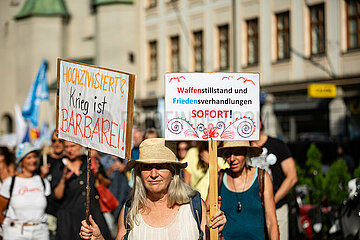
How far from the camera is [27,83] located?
39094 mm

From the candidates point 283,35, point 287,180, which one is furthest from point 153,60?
point 287,180

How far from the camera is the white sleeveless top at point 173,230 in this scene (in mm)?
4332

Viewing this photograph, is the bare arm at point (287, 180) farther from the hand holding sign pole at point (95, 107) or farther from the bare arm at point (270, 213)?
the hand holding sign pole at point (95, 107)

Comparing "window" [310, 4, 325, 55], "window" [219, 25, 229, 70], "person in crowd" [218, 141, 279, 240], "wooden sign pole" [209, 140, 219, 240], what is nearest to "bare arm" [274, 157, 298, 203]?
"person in crowd" [218, 141, 279, 240]

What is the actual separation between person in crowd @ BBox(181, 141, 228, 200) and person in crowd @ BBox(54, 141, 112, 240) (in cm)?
114

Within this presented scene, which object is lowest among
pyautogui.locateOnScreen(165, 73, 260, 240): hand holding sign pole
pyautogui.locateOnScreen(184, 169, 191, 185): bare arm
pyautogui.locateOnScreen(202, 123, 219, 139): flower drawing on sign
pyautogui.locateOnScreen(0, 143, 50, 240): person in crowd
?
pyautogui.locateOnScreen(0, 143, 50, 240): person in crowd

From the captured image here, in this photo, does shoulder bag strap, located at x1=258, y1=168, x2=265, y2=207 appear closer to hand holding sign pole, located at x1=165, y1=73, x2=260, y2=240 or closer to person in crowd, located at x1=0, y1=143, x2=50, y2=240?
hand holding sign pole, located at x1=165, y1=73, x2=260, y2=240

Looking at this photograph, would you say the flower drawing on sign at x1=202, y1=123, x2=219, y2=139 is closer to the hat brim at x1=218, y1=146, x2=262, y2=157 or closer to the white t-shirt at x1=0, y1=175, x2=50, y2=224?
the hat brim at x1=218, y1=146, x2=262, y2=157

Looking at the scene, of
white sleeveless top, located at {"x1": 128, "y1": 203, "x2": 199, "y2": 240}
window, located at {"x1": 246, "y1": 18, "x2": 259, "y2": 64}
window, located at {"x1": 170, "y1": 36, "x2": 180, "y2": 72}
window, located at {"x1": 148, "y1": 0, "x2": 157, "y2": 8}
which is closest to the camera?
white sleeveless top, located at {"x1": 128, "y1": 203, "x2": 199, "y2": 240}

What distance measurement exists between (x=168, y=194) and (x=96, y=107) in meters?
0.90

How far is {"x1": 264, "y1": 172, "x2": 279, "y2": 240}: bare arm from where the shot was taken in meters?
5.29

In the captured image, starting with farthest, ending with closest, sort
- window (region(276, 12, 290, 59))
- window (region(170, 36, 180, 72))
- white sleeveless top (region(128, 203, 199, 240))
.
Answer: window (region(170, 36, 180, 72)) → window (region(276, 12, 290, 59)) → white sleeveless top (region(128, 203, 199, 240))

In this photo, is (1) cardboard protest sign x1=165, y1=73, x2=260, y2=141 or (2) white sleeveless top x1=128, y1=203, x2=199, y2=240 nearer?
(2) white sleeveless top x1=128, y1=203, x2=199, y2=240

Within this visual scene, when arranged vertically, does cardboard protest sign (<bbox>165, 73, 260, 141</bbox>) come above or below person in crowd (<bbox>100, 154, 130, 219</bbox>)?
above
